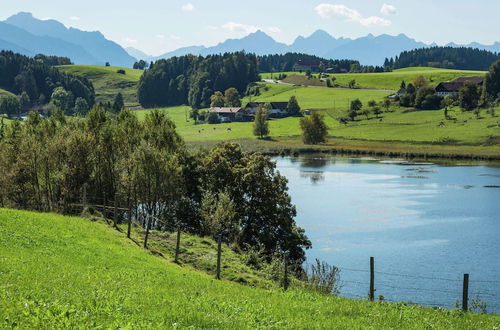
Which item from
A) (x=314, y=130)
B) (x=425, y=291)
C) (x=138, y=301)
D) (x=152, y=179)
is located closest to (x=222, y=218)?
(x=152, y=179)

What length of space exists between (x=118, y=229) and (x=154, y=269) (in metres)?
15.8

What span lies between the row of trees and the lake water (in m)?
8.23

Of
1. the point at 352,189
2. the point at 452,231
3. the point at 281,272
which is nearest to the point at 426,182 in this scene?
the point at 352,189

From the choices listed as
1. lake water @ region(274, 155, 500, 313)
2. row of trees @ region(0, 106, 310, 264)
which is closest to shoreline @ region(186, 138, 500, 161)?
lake water @ region(274, 155, 500, 313)

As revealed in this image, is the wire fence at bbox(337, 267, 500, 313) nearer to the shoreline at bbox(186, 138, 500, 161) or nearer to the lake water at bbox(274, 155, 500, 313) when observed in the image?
the lake water at bbox(274, 155, 500, 313)

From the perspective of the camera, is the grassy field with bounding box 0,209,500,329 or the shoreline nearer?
the grassy field with bounding box 0,209,500,329

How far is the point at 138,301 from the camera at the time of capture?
19.5 metres

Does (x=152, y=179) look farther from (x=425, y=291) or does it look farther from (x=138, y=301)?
(x=138, y=301)

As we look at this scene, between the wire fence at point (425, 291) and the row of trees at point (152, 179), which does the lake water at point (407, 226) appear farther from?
the row of trees at point (152, 179)

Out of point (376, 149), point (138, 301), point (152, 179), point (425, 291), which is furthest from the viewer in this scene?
point (376, 149)

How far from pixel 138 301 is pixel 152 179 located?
4494cm

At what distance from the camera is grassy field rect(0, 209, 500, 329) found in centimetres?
1605

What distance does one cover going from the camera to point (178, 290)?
23.1m

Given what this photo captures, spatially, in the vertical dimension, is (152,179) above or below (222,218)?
above
